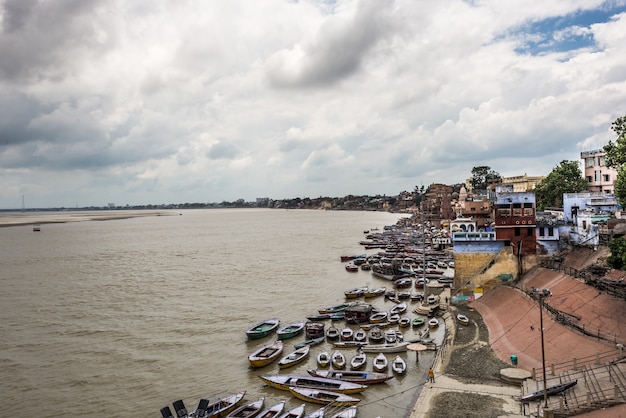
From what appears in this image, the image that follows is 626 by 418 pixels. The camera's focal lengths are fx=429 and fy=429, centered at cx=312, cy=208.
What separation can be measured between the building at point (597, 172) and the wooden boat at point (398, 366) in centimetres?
5886

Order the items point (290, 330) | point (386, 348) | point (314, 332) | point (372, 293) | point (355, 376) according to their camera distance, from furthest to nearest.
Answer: point (372, 293) < point (290, 330) < point (314, 332) < point (386, 348) < point (355, 376)

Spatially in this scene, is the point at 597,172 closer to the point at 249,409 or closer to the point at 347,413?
the point at 347,413

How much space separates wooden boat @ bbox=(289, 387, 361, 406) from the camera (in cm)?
2495

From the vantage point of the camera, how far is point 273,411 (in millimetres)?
24047

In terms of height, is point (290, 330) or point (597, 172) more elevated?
point (597, 172)

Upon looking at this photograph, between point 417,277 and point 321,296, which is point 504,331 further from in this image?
point 417,277

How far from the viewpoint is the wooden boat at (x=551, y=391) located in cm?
2118

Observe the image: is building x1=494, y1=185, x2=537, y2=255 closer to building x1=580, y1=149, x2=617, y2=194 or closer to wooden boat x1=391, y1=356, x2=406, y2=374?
wooden boat x1=391, y1=356, x2=406, y2=374

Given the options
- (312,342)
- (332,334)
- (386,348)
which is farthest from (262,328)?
(386,348)

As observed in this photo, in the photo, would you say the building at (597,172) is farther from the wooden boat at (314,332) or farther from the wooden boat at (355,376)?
the wooden boat at (355,376)

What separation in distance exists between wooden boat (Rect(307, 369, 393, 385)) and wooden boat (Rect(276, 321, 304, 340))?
29.7 feet

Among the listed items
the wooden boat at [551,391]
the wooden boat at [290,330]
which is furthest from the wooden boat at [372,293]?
the wooden boat at [551,391]

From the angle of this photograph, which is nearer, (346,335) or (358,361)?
(358,361)

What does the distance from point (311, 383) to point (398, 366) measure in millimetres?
6457
